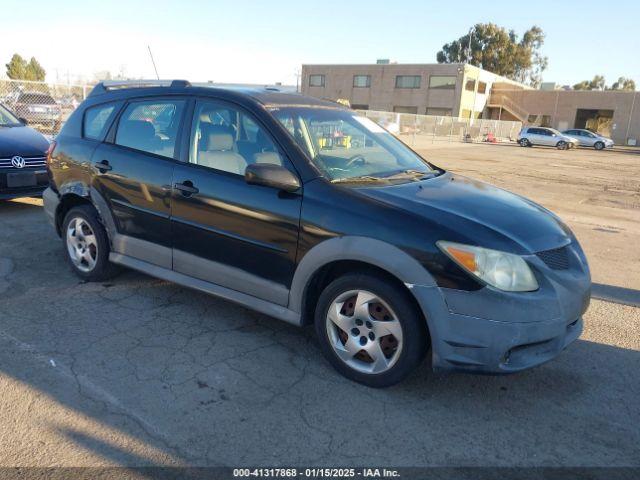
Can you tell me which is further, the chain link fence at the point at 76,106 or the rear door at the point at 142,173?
the chain link fence at the point at 76,106

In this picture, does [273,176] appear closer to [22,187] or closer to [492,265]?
[492,265]

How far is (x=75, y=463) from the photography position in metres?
2.54

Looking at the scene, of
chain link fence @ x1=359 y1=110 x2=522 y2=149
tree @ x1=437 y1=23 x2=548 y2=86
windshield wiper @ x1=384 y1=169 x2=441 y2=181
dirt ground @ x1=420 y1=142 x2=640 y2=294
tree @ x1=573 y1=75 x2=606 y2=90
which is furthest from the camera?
tree @ x1=573 y1=75 x2=606 y2=90

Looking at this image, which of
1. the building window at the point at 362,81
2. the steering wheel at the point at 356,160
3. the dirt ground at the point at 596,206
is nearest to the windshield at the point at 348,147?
the steering wheel at the point at 356,160

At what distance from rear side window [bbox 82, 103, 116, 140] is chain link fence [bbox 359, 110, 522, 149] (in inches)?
1111

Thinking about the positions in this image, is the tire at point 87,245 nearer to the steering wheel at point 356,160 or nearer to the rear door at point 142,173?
the rear door at point 142,173

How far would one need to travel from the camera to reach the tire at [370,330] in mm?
3053

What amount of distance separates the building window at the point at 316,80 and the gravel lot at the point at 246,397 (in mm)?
60116

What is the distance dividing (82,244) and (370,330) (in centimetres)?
299

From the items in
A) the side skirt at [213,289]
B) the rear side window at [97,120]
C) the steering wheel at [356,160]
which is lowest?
the side skirt at [213,289]

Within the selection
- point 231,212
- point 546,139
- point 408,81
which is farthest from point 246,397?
point 408,81

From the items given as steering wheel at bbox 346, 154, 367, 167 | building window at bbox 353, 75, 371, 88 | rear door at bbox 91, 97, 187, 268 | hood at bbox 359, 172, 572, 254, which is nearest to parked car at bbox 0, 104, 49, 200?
rear door at bbox 91, 97, 187, 268

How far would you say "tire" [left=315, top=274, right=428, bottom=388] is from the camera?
3.05 meters

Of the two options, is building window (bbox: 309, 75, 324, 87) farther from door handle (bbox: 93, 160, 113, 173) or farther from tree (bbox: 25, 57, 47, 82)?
door handle (bbox: 93, 160, 113, 173)
